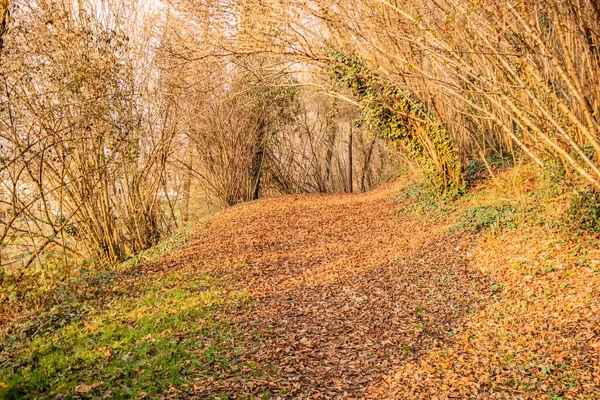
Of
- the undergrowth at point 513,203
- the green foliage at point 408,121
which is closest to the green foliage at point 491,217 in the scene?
the undergrowth at point 513,203

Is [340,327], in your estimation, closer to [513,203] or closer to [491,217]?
[491,217]

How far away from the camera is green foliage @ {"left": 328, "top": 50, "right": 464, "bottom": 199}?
9625 mm

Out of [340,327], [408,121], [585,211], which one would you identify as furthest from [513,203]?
[340,327]

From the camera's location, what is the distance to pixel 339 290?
20.0 ft

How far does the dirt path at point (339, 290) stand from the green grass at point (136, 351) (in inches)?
12.1

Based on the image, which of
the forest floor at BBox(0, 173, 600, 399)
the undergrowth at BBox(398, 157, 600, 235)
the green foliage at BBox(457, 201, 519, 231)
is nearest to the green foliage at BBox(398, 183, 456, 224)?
the undergrowth at BBox(398, 157, 600, 235)

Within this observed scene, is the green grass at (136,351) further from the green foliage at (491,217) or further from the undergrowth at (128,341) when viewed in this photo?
the green foliage at (491,217)

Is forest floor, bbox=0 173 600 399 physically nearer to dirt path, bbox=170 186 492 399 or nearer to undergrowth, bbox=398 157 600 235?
dirt path, bbox=170 186 492 399

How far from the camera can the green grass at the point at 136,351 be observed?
3.64m

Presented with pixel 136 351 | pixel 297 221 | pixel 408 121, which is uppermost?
pixel 408 121

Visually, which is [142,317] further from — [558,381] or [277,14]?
[277,14]

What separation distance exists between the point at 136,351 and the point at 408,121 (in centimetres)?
742

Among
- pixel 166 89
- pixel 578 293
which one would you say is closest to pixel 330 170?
pixel 166 89

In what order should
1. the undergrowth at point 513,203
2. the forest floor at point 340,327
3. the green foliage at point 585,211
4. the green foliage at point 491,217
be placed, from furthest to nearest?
the green foliage at point 491,217 → the undergrowth at point 513,203 → the green foliage at point 585,211 → the forest floor at point 340,327
